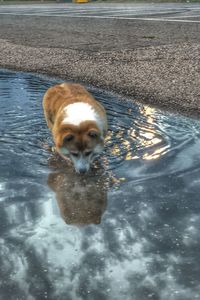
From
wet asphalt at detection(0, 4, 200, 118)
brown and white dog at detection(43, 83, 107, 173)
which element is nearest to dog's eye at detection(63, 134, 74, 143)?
brown and white dog at detection(43, 83, 107, 173)

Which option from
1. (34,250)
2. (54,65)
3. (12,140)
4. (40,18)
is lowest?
(40,18)

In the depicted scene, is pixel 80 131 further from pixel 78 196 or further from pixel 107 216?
pixel 107 216

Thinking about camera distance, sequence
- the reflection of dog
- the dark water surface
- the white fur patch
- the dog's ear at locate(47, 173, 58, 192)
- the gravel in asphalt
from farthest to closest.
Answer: the gravel in asphalt → the dog's ear at locate(47, 173, 58, 192) → the white fur patch → the reflection of dog → the dark water surface

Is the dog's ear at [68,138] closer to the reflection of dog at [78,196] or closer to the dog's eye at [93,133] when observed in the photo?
the dog's eye at [93,133]

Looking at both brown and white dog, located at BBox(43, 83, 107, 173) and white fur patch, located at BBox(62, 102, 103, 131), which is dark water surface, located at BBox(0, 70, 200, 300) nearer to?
brown and white dog, located at BBox(43, 83, 107, 173)

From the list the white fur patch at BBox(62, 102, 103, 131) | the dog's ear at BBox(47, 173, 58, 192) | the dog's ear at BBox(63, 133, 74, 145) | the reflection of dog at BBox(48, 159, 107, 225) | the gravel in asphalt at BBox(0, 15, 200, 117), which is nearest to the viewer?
the reflection of dog at BBox(48, 159, 107, 225)

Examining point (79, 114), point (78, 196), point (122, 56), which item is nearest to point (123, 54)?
point (122, 56)

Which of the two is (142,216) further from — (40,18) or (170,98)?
(40,18)

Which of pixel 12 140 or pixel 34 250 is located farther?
pixel 12 140

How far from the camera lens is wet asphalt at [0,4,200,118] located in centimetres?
1113

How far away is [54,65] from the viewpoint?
14250 millimetres

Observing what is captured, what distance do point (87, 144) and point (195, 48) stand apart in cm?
958

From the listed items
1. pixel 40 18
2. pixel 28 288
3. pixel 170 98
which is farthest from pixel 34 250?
pixel 40 18

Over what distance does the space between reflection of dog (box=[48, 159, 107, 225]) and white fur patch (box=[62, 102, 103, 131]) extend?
806mm
